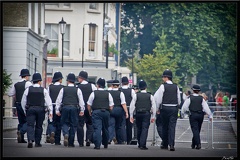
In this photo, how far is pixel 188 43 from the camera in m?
76.9

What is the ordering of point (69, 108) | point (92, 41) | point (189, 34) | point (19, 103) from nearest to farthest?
point (69, 108) < point (19, 103) < point (92, 41) < point (189, 34)

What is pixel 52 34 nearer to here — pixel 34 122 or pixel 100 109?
pixel 34 122

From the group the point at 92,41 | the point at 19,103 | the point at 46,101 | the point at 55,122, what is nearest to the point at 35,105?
the point at 46,101

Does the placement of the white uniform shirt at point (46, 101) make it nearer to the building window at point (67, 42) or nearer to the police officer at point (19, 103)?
A: the police officer at point (19, 103)

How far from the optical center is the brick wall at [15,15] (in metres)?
45.2

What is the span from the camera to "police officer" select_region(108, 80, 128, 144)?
27562 millimetres

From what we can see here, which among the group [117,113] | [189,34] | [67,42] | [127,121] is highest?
[189,34]

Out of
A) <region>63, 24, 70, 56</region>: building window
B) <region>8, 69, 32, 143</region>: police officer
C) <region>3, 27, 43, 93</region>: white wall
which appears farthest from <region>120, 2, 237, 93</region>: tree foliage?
<region>8, 69, 32, 143</region>: police officer

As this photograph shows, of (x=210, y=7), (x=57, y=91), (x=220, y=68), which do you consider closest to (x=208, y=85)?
(x=220, y=68)

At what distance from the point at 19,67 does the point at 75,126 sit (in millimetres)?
19761

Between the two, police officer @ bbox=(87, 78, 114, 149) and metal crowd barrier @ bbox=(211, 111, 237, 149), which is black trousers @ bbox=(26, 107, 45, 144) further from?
metal crowd barrier @ bbox=(211, 111, 237, 149)

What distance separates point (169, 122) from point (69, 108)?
9.35 feet

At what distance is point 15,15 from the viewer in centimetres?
4566

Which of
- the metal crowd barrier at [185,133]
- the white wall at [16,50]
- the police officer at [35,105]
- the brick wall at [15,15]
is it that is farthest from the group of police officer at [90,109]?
the brick wall at [15,15]
